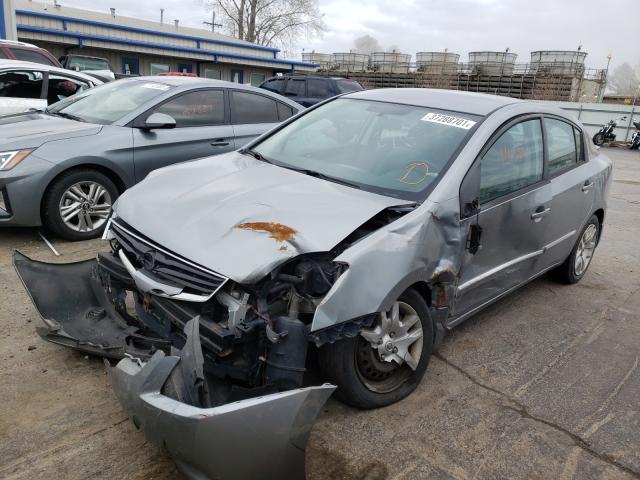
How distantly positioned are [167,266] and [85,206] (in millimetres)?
2940

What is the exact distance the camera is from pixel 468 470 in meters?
2.60

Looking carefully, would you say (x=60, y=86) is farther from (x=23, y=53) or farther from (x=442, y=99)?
(x=442, y=99)

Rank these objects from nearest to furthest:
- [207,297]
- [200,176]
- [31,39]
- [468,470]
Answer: [207,297], [468,470], [200,176], [31,39]

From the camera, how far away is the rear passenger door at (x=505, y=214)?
3.31 meters

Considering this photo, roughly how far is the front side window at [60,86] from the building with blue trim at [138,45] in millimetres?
17311

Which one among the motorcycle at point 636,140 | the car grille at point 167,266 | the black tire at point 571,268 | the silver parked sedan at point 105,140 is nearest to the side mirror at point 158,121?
the silver parked sedan at point 105,140

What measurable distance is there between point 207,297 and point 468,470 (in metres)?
1.51

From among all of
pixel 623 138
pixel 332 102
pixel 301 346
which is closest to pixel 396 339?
pixel 301 346

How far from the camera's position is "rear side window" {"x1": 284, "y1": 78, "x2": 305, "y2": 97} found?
1517 cm

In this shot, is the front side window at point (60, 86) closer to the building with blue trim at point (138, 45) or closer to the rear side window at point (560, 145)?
the rear side window at point (560, 145)

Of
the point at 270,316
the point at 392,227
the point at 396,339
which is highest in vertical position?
the point at 392,227

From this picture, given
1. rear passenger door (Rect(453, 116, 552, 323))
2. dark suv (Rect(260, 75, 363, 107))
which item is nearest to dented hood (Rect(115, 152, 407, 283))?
rear passenger door (Rect(453, 116, 552, 323))

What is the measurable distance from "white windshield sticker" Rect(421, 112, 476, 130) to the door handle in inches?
33.2

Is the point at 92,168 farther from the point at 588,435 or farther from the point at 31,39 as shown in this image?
the point at 31,39
